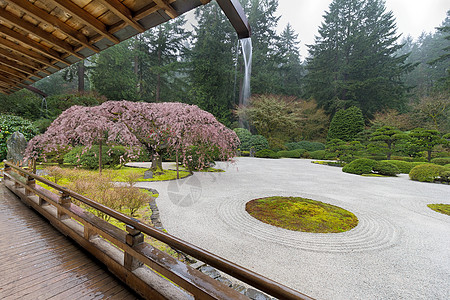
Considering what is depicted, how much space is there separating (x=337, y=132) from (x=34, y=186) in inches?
792

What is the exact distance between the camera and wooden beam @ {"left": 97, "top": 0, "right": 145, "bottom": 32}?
53.5 inches

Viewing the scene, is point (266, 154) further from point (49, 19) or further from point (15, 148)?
point (49, 19)

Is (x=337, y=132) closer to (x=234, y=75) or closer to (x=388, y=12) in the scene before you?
(x=234, y=75)

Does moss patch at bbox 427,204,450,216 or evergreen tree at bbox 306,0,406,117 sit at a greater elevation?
evergreen tree at bbox 306,0,406,117

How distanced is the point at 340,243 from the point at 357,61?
22.9 meters

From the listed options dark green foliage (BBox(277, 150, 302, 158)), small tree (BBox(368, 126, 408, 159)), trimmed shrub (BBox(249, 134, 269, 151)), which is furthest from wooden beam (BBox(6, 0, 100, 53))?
dark green foliage (BBox(277, 150, 302, 158))

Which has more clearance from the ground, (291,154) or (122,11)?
(122,11)

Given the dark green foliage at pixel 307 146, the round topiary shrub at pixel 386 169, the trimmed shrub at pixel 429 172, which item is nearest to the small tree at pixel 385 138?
the round topiary shrub at pixel 386 169

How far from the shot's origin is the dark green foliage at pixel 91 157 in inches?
264

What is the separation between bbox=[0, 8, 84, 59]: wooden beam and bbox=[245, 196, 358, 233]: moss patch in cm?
369

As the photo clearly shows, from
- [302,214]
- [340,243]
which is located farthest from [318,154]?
[340,243]

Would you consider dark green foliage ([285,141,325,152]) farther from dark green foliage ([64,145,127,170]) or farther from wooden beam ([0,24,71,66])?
wooden beam ([0,24,71,66])

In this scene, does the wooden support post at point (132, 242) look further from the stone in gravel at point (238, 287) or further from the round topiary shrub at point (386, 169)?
the round topiary shrub at point (386, 169)

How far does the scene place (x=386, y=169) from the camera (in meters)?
8.08
